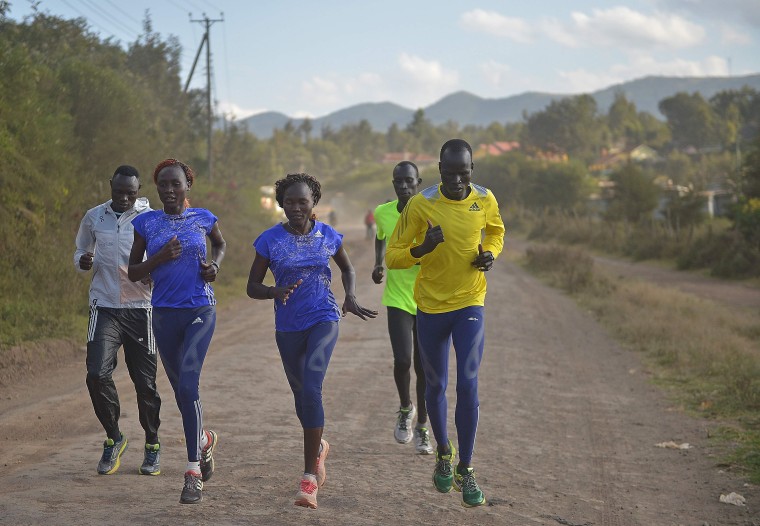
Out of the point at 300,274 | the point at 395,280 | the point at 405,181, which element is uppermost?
the point at 405,181

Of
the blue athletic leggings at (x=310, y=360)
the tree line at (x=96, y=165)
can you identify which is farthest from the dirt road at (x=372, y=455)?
the tree line at (x=96, y=165)

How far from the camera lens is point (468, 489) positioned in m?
6.08

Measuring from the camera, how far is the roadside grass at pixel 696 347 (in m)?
9.62

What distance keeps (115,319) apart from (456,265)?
234 centimetres

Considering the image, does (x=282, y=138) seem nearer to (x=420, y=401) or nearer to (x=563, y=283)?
(x=563, y=283)

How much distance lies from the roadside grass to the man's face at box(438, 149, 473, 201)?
11.8 ft

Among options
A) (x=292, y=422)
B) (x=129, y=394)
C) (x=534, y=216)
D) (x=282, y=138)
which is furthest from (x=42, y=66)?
(x=282, y=138)

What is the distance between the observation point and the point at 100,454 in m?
7.20

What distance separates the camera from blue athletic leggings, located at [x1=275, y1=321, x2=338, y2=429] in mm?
5902

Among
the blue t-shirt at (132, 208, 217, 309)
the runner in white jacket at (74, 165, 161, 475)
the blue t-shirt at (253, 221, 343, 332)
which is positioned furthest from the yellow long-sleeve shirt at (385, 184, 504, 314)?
the runner in white jacket at (74, 165, 161, 475)

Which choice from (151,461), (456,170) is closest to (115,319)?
(151,461)

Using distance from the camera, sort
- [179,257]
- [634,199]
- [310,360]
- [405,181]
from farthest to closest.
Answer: [634,199] < [405,181] < [179,257] < [310,360]

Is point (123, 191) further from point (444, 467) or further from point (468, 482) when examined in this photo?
point (468, 482)

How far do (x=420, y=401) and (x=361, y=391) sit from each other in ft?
8.50
